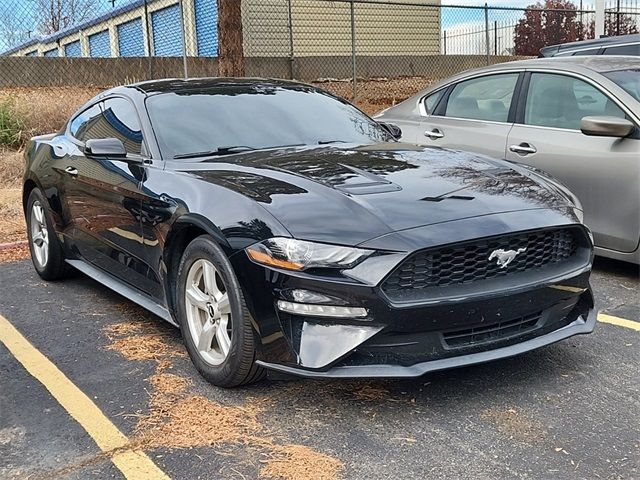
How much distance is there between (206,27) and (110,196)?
1682cm

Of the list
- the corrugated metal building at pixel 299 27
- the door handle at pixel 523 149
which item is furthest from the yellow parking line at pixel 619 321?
the corrugated metal building at pixel 299 27

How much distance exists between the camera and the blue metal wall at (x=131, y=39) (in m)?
24.3

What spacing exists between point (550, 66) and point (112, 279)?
3623 mm

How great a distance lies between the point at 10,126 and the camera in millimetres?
10688

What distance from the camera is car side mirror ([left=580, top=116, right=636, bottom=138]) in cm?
466

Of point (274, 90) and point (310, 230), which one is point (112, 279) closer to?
point (274, 90)

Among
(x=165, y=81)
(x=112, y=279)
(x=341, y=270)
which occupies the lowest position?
(x=112, y=279)

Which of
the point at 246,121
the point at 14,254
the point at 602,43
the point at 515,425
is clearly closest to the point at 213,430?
the point at 515,425

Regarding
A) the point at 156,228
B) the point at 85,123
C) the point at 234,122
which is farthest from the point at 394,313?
the point at 85,123

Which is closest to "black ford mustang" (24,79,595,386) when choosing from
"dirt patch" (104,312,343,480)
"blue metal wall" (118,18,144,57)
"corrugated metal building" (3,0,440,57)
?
"dirt patch" (104,312,343,480)

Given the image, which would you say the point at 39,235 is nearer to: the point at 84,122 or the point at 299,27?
the point at 84,122

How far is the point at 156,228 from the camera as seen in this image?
3.69 m

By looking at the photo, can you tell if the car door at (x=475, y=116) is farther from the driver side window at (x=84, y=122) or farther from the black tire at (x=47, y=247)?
the black tire at (x=47, y=247)

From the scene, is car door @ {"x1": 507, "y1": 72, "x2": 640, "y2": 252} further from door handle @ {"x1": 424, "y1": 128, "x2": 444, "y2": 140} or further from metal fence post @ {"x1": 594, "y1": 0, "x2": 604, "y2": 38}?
metal fence post @ {"x1": 594, "y1": 0, "x2": 604, "y2": 38}
